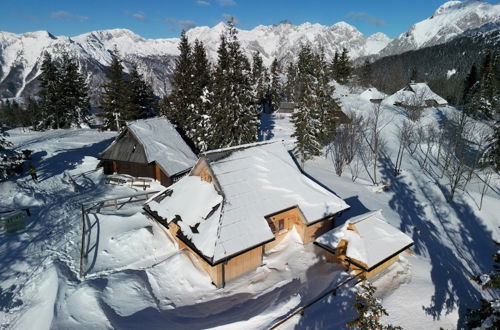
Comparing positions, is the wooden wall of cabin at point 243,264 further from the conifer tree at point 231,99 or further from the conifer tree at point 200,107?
the conifer tree at point 200,107

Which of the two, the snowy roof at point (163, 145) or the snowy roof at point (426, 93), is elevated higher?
the snowy roof at point (426, 93)

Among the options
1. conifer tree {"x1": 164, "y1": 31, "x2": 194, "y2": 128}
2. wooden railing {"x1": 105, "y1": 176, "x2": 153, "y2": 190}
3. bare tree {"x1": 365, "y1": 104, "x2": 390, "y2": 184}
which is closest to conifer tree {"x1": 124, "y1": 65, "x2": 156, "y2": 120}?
conifer tree {"x1": 164, "y1": 31, "x2": 194, "y2": 128}

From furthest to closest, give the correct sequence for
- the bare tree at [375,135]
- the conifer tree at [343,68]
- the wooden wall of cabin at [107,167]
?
the conifer tree at [343,68], the bare tree at [375,135], the wooden wall of cabin at [107,167]

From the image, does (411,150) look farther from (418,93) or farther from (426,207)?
(418,93)

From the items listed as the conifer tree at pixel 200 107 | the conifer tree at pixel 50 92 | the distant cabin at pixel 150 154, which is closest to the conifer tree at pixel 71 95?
the conifer tree at pixel 50 92

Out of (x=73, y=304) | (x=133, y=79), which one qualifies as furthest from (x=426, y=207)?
(x=133, y=79)

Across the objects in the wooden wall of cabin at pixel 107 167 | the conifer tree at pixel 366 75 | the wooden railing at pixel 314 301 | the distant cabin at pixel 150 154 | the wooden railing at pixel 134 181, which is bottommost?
the wooden railing at pixel 314 301

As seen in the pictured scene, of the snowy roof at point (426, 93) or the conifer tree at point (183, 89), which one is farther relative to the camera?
the snowy roof at point (426, 93)

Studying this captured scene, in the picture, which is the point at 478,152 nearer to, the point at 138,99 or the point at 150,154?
the point at 150,154

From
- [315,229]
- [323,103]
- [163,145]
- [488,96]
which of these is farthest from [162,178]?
[488,96]
